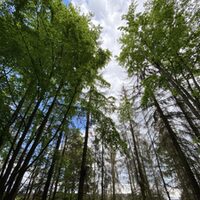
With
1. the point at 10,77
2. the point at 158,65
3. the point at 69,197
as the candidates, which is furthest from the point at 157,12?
the point at 69,197

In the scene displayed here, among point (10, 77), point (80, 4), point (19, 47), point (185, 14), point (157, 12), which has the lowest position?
point (19, 47)

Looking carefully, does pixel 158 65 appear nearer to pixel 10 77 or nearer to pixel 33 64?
pixel 33 64

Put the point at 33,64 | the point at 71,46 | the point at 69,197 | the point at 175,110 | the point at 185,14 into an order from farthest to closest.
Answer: the point at 69,197 < the point at 175,110 < the point at 185,14 < the point at 71,46 < the point at 33,64

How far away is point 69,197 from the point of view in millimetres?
12203

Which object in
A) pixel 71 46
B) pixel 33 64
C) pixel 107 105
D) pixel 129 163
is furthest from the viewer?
pixel 129 163

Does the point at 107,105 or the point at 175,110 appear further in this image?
the point at 175,110

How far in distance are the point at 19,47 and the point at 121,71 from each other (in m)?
6.43

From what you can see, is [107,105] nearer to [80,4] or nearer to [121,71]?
[121,71]

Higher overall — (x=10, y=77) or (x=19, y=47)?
(x=10, y=77)

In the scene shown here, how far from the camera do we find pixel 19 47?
363 centimetres

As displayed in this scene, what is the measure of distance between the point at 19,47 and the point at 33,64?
0.65 m

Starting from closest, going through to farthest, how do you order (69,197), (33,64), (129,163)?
(33,64) → (69,197) → (129,163)

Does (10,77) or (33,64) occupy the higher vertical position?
(10,77)

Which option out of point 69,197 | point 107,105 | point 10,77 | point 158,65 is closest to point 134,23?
point 158,65
